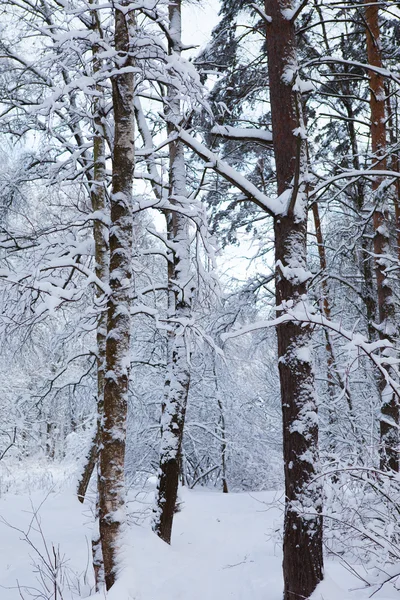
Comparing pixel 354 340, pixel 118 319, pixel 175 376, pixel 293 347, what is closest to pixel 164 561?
pixel 175 376

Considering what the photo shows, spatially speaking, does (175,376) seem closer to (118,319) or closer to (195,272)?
(195,272)

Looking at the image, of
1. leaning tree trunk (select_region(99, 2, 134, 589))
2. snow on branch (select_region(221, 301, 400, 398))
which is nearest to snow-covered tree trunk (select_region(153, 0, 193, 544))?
leaning tree trunk (select_region(99, 2, 134, 589))

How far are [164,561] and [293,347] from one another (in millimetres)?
3122

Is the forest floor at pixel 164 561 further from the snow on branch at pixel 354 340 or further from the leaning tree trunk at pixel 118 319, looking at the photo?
the snow on branch at pixel 354 340

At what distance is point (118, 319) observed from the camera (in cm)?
396

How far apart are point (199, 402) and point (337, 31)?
10033 mm

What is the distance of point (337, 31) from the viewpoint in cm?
874

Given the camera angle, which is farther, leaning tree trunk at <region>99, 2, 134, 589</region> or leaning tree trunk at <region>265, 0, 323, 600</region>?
leaning tree trunk at <region>99, 2, 134, 589</region>

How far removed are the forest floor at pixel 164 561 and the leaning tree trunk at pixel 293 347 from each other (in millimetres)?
265

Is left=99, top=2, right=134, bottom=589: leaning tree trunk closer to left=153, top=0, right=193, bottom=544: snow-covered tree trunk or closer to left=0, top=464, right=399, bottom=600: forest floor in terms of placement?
left=0, top=464, right=399, bottom=600: forest floor

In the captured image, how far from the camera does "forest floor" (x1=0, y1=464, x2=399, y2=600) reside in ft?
11.5

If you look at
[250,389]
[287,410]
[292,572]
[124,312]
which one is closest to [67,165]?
[124,312]

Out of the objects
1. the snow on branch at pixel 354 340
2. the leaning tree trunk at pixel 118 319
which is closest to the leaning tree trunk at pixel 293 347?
the snow on branch at pixel 354 340

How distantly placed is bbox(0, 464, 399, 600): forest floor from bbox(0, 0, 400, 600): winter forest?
3 centimetres
